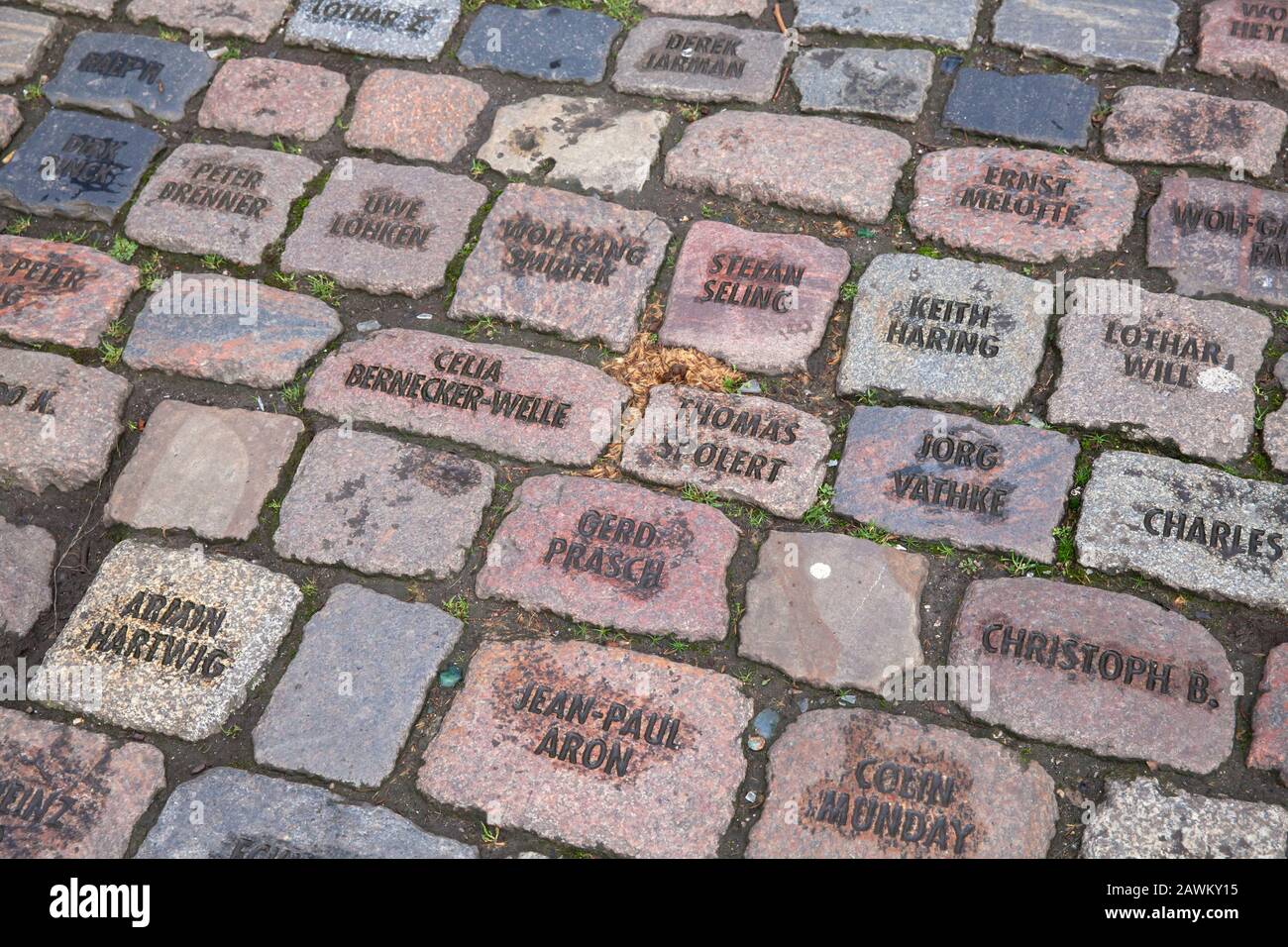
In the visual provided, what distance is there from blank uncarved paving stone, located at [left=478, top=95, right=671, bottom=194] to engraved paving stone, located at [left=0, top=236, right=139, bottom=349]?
1.25 m

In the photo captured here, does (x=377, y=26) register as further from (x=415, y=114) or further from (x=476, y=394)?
(x=476, y=394)

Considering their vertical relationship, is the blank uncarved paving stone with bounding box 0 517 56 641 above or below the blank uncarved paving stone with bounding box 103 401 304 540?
below

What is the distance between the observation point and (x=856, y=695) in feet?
9.44

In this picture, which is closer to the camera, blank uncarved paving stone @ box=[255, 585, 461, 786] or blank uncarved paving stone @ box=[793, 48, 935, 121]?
blank uncarved paving stone @ box=[255, 585, 461, 786]

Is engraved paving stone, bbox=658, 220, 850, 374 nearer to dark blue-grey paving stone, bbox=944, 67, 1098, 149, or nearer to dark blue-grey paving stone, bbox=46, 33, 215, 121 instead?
dark blue-grey paving stone, bbox=944, 67, 1098, 149

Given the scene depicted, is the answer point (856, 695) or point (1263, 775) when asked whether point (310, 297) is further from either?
point (1263, 775)

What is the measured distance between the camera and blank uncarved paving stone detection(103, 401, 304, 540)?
10.6 feet

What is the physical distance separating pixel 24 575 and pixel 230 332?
35.5 inches

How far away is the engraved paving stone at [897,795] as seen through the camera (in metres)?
2.67

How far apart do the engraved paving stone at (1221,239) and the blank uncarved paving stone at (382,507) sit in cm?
212

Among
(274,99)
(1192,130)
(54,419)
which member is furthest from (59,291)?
(1192,130)

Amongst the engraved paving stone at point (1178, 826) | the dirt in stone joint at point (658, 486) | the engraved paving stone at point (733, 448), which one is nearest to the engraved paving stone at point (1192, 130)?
the dirt in stone joint at point (658, 486)

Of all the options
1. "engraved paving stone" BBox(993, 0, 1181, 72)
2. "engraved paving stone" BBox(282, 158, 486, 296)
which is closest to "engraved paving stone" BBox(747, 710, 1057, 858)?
"engraved paving stone" BBox(282, 158, 486, 296)

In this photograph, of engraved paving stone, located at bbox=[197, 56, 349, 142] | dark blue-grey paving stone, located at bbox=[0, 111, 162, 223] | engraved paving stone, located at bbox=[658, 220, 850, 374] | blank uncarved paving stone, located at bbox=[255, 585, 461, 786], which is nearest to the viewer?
blank uncarved paving stone, located at bbox=[255, 585, 461, 786]
